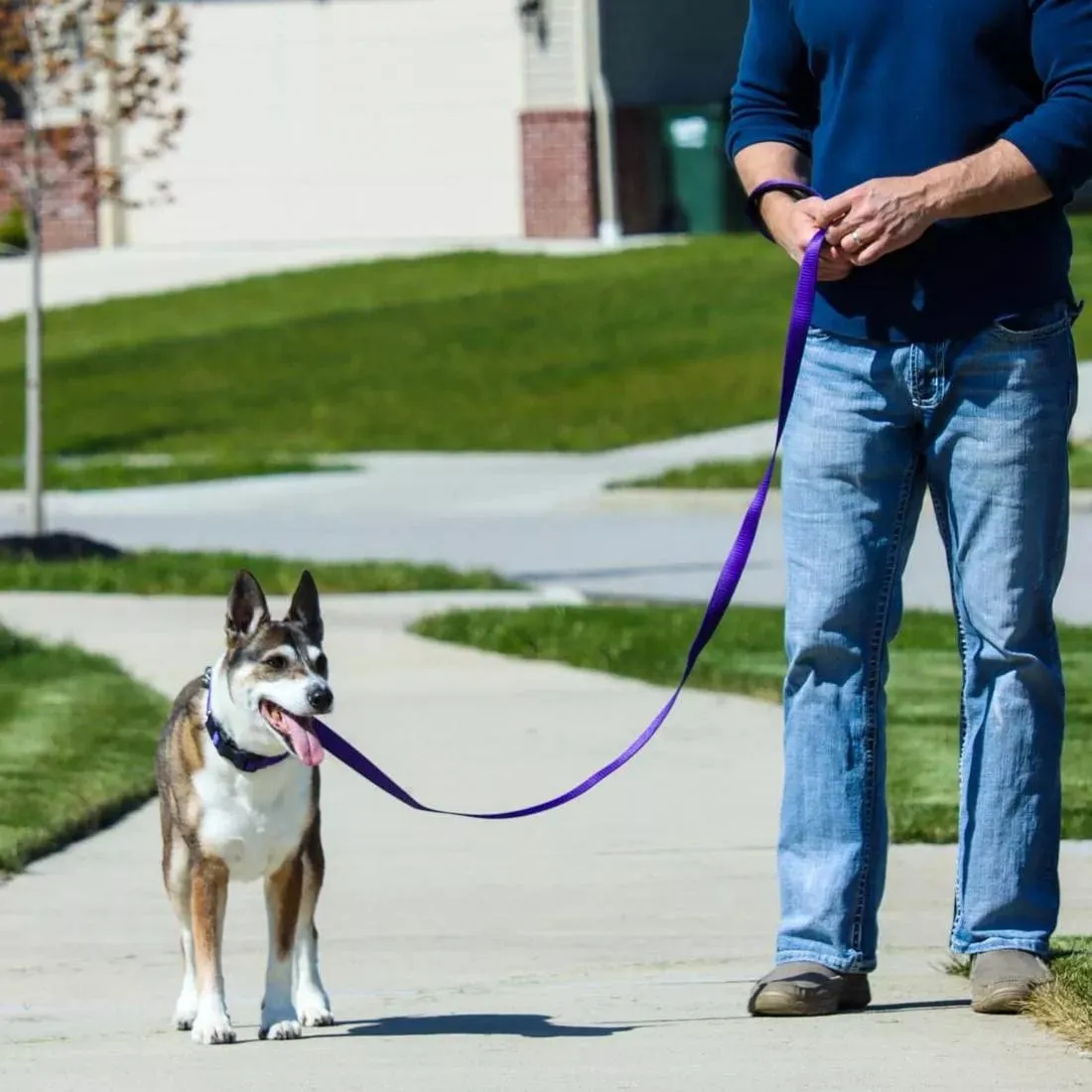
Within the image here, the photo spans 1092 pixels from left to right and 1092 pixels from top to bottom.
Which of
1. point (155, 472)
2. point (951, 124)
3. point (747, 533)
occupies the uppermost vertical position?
point (951, 124)

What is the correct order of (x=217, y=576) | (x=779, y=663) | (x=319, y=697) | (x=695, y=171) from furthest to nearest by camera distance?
(x=695, y=171), (x=217, y=576), (x=779, y=663), (x=319, y=697)

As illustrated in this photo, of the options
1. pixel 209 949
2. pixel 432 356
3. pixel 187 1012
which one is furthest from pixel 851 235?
pixel 432 356

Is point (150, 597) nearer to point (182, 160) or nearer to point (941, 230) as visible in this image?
point (941, 230)

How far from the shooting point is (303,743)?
17.3 ft

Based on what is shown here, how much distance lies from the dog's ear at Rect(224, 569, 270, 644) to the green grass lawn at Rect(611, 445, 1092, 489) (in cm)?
1392

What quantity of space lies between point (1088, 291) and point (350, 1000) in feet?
83.9

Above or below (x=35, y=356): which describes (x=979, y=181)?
above

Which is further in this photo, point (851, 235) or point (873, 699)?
point (873, 699)

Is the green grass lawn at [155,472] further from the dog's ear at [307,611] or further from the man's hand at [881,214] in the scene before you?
the man's hand at [881,214]

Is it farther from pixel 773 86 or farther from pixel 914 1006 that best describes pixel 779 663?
pixel 773 86

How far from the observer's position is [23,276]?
129 ft

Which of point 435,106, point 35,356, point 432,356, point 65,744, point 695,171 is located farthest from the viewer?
point 695,171

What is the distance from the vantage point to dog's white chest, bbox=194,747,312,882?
5434mm

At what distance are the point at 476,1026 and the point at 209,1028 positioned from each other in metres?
0.52
